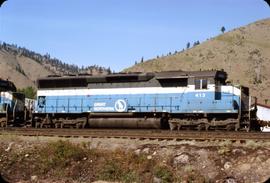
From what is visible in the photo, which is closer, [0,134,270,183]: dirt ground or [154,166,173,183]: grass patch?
[154,166,173,183]: grass patch

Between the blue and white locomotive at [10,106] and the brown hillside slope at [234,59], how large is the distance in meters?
77.6

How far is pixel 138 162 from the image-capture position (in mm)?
19125

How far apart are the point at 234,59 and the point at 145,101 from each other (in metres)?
109

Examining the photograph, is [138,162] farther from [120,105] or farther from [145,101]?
[120,105]

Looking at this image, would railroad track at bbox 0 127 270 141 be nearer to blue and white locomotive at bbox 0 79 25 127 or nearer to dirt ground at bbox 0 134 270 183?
dirt ground at bbox 0 134 270 183

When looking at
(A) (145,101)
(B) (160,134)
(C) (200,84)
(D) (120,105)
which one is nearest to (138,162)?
(B) (160,134)

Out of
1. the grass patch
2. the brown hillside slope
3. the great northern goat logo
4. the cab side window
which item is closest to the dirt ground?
the grass patch

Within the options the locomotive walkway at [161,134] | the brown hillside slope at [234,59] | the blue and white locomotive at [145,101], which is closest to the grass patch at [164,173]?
the locomotive walkway at [161,134]

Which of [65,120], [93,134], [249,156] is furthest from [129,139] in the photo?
[65,120]

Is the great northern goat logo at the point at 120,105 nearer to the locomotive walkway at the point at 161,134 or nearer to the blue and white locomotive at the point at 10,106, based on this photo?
the locomotive walkway at the point at 161,134

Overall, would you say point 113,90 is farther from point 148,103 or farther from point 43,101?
point 43,101

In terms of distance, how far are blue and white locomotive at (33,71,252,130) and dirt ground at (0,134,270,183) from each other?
19.6 ft

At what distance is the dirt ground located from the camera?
17578 mm

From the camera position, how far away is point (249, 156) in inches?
723
